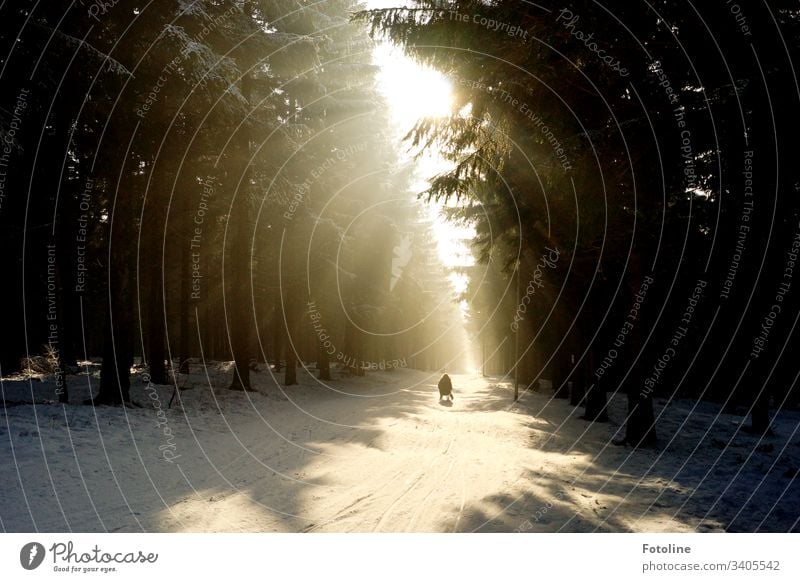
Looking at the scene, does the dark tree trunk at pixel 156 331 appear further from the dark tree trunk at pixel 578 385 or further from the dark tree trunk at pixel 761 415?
the dark tree trunk at pixel 761 415

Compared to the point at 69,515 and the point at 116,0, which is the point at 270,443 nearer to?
the point at 69,515

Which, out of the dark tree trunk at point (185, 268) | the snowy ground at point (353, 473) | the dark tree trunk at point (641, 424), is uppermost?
the dark tree trunk at point (185, 268)

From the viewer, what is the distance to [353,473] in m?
9.28

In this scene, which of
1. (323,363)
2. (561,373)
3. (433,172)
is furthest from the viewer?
(323,363)

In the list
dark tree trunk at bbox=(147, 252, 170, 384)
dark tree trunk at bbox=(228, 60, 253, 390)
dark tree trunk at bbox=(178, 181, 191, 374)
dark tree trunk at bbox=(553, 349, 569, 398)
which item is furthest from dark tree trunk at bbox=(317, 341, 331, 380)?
dark tree trunk at bbox=(553, 349, 569, 398)

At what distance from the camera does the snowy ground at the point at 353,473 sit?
6.48 m

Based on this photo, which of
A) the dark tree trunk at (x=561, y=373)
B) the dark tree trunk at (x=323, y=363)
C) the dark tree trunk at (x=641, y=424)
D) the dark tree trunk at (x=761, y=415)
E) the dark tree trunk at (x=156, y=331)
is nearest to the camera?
the dark tree trunk at (x=641, y=424)

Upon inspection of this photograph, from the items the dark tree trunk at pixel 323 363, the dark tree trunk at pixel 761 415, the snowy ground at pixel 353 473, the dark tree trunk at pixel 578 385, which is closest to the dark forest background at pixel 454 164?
the dark tree trunk at pixel 761 415

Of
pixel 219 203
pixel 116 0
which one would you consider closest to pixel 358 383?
pixel 219 203

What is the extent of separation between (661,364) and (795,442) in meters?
3.86

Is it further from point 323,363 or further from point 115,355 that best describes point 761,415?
point 323,363

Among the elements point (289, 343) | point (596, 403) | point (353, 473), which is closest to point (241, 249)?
point (289, 343)

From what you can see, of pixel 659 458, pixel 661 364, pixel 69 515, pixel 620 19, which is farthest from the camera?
pixel 661 364
